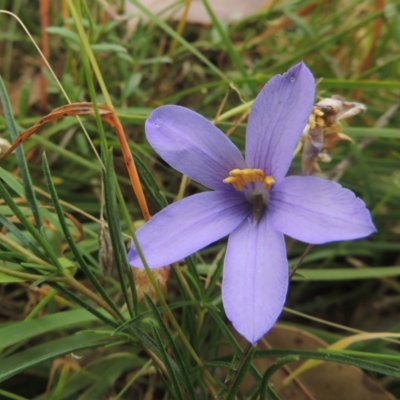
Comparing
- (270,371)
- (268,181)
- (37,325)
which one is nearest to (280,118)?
(268,181)

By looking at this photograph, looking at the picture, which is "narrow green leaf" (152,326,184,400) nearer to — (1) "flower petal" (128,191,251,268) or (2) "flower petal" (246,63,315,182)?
(1) "flower petal" (128,191,251,268)

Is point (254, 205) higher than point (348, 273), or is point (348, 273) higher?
point (254, 205)

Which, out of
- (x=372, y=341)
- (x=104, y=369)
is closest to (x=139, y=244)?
(x=104, y=369)

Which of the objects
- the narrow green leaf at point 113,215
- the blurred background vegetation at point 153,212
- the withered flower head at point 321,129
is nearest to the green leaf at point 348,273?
the blurred background vegetation at point 153,212

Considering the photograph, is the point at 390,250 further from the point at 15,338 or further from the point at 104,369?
the point at 15,338

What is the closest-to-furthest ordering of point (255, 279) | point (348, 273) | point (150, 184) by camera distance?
point (255, 279) → point (150, 184) → point (348, 273)

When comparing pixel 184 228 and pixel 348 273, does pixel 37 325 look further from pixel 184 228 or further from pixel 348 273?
pixel 348 273
